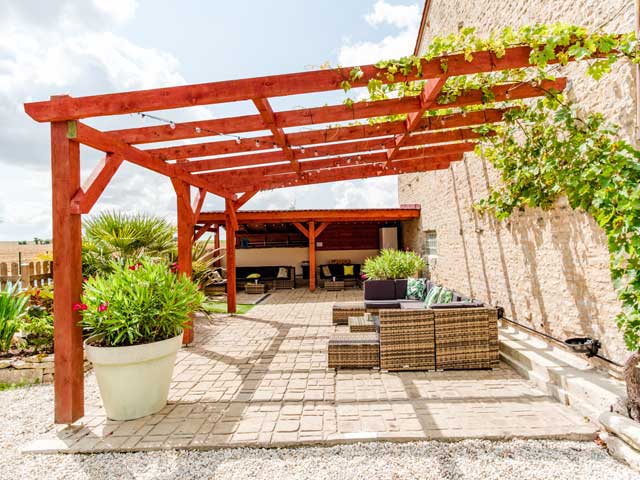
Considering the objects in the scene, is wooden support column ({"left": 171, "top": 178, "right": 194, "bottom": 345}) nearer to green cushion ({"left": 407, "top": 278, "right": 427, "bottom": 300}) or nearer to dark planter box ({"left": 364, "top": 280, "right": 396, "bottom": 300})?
dark planter box ({"left": 364, "top": 280, "right": 396, "bottom": 300})

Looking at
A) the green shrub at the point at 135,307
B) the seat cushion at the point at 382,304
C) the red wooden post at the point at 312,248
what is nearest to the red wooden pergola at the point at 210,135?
the green shrub at the point at 135,307

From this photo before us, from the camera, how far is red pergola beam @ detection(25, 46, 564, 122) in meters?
2.79

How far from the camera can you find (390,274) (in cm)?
730

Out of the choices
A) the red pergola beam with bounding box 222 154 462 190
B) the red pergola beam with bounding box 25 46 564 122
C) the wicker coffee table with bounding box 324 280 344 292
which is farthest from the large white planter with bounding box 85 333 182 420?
the wicker coffee table with bounding box 324 280 344 292

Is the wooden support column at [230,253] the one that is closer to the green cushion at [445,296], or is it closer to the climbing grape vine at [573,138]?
the green cushion at [445,296]

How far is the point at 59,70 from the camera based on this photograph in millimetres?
3283

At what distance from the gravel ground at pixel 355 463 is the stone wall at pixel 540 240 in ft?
4.47

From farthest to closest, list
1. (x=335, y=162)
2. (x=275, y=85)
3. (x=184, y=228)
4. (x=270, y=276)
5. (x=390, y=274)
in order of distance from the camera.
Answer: (x=270, y=276) < (x=390, y=274) < (x=335, y=162) < (x=184, y=228) < (x=275, y=85)

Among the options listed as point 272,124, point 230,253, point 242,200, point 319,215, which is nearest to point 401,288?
point 230,253

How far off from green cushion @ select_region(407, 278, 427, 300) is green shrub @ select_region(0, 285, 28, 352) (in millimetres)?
5987

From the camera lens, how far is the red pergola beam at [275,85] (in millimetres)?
2789

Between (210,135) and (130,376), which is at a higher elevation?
(210,135)

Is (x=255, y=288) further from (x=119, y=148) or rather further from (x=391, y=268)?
(x=119, y=148)

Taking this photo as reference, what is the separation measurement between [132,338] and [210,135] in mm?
2255
